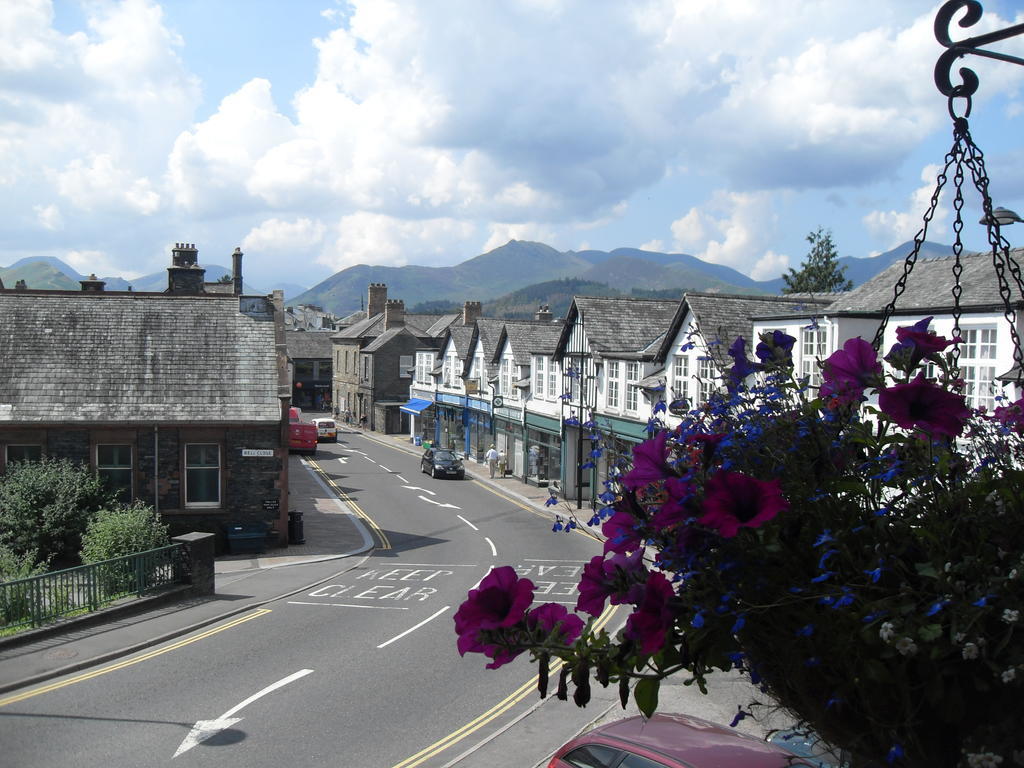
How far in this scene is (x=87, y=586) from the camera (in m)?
18.0

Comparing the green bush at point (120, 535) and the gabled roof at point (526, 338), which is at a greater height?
the gabled roof at point (526, 338)

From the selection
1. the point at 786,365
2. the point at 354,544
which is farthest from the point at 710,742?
the point at 354,544

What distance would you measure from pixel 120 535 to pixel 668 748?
671 inches

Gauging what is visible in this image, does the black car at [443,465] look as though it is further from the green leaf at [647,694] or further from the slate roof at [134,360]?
the green leaf at [647,694]

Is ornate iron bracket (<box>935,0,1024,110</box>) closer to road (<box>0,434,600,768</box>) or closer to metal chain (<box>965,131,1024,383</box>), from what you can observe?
metal chain (<box>965,131,1024,383</box>)

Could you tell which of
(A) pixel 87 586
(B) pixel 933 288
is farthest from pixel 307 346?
(B) pixel 933 288

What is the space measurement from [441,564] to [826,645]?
2287 cm

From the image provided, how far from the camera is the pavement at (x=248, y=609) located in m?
13.0

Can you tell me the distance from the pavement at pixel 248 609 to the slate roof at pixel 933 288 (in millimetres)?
9558

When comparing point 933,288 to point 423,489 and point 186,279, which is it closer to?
point 423,489

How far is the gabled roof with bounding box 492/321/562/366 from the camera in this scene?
45688 mm

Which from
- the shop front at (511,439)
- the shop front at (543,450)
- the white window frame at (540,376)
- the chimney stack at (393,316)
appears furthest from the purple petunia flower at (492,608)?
the chimney stack at (393,316)

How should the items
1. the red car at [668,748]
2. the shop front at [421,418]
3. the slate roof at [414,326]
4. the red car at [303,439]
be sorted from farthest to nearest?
the slate roof at [414,326] → the shop front at [421,418] → the red car at [303,439] → the red car at [668,748]

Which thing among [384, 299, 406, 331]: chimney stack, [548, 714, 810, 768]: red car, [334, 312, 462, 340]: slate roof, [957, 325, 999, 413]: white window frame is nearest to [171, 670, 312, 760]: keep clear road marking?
[548, 714, 810, 768]: red car
